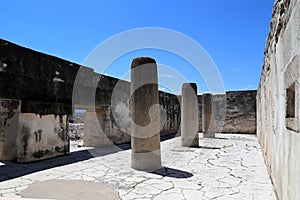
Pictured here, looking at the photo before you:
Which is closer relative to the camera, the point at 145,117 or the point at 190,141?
the point at 145,117

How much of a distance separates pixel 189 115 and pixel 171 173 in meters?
4.31

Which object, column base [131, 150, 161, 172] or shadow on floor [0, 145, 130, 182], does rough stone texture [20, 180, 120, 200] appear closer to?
shadow on floor [0, 145, 130, 182]

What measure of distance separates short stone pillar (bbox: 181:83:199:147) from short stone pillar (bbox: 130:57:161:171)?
353 cm

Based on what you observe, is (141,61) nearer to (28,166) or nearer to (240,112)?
(28,166)

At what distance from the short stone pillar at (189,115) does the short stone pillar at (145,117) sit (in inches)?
139

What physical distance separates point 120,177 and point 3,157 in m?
3.30

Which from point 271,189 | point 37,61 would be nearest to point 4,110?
point 37,61

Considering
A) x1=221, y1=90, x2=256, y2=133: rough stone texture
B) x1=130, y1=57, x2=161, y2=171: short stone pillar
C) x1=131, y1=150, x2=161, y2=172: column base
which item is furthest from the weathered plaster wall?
x1=131, y1=150, x2=161, y2=172: column base

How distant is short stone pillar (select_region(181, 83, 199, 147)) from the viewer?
881cm

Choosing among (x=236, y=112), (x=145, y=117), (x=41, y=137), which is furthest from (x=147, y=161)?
(x=236, y=112)

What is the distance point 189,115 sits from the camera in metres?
8.92

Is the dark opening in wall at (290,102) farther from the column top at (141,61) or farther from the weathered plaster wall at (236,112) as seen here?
the weathered plaster wall at (236,112)

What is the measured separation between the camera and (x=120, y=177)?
4531 millimetres

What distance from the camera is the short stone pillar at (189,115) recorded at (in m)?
8.81
